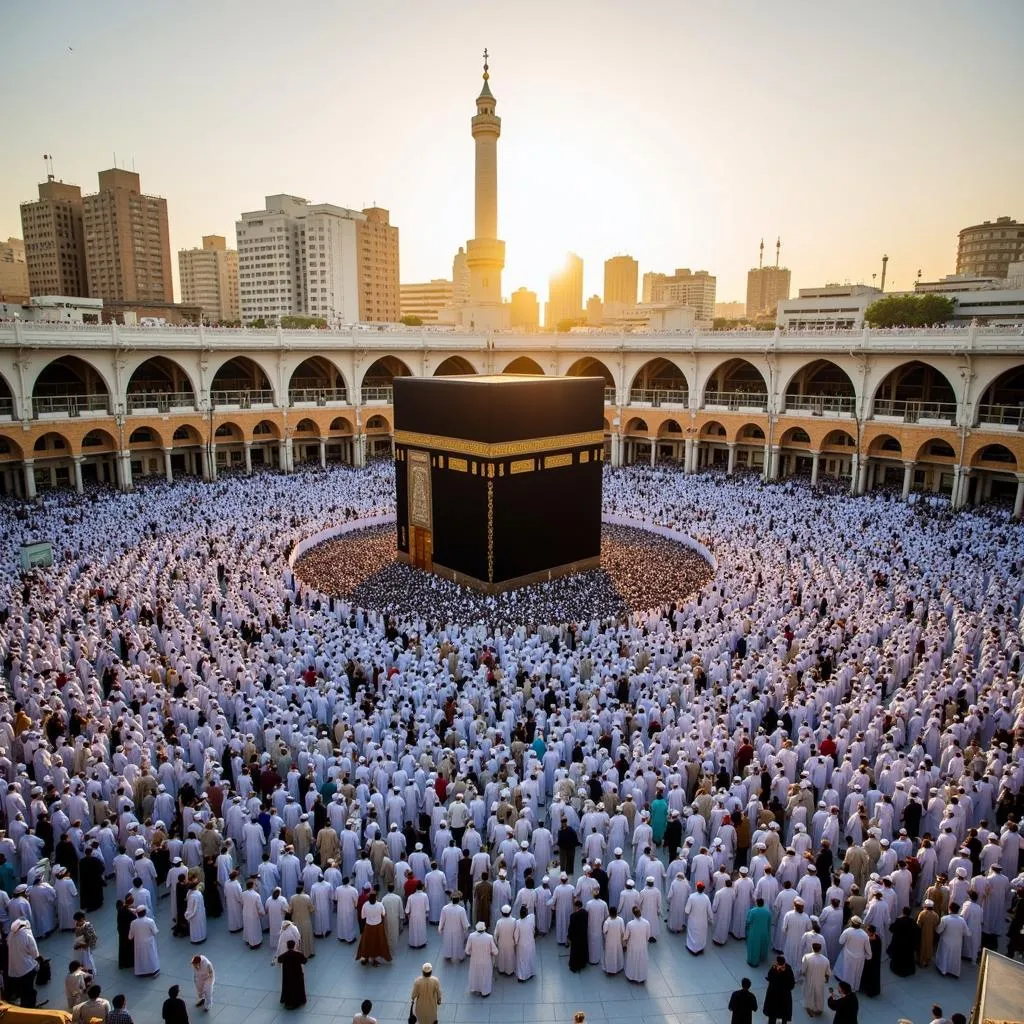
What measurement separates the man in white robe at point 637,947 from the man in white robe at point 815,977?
1.44 metres

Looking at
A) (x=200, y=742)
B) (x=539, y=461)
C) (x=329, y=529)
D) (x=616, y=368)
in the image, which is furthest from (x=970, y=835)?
(x=616, y=368)

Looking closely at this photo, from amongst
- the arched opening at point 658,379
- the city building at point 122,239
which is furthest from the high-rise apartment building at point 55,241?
the arched opening at point 658,379

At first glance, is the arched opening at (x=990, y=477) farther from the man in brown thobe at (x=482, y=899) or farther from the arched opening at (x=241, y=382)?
the arched opening at (x=241, y=382)

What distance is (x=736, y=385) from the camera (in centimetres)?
4044

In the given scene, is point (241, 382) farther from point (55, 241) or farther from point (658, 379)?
point (55, 241)

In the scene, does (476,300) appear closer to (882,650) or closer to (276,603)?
(276,603)

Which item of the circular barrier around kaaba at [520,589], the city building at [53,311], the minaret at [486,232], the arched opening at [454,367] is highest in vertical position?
the minaret at [486,232]

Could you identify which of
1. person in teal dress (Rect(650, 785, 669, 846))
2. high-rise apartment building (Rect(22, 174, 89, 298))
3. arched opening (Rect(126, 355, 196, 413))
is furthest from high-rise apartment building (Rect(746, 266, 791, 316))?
person in teal dress (Rect(650, 785, 669, 846))

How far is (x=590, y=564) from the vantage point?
21.9 meters

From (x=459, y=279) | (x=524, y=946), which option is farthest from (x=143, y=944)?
(x=459, y=279)

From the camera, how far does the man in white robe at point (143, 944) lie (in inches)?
287

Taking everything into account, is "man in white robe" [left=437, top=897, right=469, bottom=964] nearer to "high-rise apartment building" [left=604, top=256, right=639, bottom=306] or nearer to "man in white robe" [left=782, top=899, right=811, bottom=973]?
"man in white robe" [left=782, top=899, right=811, bottom=973]

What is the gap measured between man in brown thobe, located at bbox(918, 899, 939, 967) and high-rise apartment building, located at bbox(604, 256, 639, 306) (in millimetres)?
173239

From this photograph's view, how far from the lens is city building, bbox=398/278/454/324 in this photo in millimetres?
157875
